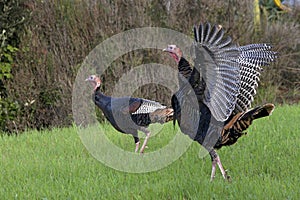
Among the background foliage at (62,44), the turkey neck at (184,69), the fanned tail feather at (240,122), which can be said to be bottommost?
the background foliage at (62,44)

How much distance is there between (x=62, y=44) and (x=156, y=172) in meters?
5.19

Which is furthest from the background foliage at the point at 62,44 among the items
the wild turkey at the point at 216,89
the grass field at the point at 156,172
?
the wild turkey at the point at 216,89

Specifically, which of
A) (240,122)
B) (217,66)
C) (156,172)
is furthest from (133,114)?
(217,66)

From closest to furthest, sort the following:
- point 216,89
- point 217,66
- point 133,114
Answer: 1. point 217,66
2. point 216,89
3. point 133,114

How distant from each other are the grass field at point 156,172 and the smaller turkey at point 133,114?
1.00ft

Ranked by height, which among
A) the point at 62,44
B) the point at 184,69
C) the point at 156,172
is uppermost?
the point at 184,69

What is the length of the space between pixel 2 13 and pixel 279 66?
559cm

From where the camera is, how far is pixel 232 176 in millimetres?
6027

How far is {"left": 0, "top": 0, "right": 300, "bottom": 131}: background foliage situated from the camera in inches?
411

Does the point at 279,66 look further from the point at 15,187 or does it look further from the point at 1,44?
Answer: the point at 15,187

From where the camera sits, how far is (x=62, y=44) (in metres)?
11.0

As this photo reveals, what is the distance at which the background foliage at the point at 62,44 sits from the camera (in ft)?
34.2

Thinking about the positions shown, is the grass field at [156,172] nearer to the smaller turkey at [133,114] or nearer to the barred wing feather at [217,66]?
the smaller turkey at [133,114]

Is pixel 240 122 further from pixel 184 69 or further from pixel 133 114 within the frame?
pixel 133 114
